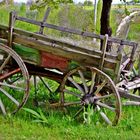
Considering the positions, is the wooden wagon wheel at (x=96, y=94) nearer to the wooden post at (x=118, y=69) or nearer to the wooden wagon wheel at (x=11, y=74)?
the wooden post at (x=118, y=69)

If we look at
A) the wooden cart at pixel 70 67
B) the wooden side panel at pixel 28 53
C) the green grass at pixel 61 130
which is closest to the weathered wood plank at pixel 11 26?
the wooden cart at pixel 70 67

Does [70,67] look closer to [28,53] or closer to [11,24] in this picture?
[28,53]

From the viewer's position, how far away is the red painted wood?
6348mm

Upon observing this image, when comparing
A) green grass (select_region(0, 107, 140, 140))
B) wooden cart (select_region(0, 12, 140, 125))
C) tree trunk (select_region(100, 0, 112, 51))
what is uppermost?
tree trunk (select_region(100, 0, 112, 51))

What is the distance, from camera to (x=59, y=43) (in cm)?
626

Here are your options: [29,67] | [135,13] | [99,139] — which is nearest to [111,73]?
[99,139]

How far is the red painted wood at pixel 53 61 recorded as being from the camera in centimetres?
Answer: 635

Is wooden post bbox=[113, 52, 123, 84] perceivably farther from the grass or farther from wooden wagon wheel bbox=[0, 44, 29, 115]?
wooden wagon wheel bbox=[0, 44, 29, 115]

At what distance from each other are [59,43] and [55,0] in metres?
2.34

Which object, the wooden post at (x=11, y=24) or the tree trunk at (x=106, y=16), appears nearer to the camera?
the wooden post at (x=11, y=24)

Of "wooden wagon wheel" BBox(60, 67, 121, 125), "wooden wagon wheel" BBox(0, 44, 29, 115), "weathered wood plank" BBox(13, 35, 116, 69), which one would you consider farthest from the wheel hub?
"wooden wagon wheel" BBox(0, 44, 29, 115)

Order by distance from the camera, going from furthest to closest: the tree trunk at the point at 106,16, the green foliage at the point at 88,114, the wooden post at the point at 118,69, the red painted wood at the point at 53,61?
the tree trunk at the point at 106,16
the red painted wood at the point at 53,61
the green foliage at the point at 88,114
the wooden post at the point at 118,69

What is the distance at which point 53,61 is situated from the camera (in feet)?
21.0

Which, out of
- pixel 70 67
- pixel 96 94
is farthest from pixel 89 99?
pixel 70 67
